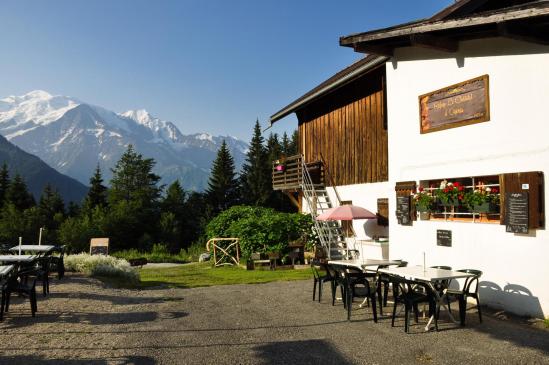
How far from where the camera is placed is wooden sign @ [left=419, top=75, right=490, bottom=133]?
8383 millimetres

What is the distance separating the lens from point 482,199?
816 centimetres

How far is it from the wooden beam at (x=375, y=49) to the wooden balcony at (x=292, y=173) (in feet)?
28.7

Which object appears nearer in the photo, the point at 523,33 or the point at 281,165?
the point at 523,33

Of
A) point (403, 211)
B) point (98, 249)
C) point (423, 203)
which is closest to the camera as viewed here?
point (423, 203)

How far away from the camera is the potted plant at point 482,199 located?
8.06m

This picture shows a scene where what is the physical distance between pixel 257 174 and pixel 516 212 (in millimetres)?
49169

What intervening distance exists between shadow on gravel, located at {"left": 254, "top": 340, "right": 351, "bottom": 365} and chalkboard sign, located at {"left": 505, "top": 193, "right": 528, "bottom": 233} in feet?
14.0

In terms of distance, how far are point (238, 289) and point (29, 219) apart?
133 feet

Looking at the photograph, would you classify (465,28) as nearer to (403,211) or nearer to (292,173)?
(403,211)

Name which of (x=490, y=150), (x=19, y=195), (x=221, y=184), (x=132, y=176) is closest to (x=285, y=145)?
(x=221, y=184)

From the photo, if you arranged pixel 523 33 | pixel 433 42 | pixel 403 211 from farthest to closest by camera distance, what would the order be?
pixel 403 211 < pixel 433 42 < pixel 523 33

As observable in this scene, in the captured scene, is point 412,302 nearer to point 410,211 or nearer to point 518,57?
point 410,211

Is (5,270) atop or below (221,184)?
below

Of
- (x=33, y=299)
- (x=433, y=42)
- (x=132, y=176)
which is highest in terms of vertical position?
(x=132, y=176)
